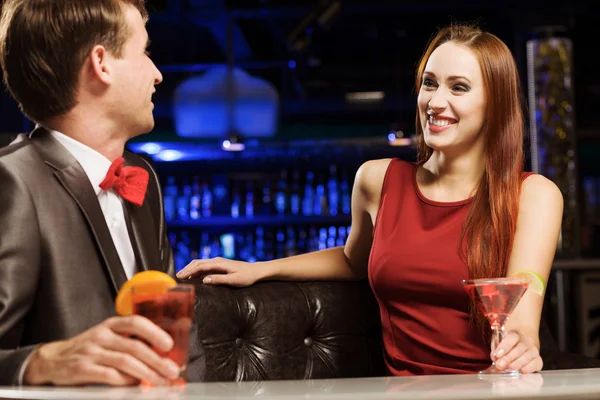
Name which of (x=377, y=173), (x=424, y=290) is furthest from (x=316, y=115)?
(x=424, y=290)

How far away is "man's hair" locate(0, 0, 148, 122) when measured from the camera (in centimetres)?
134

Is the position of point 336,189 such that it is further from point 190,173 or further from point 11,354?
point 11,354

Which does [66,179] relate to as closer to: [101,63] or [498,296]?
[101,63]

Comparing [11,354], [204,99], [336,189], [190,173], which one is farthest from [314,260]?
[190,173]

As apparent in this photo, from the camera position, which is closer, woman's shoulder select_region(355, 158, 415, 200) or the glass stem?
the glass stem

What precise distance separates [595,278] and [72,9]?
4.59 meters

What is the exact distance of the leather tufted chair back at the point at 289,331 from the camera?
208cm

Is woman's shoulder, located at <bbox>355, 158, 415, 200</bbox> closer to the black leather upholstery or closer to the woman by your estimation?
the woman

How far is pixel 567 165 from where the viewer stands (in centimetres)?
568

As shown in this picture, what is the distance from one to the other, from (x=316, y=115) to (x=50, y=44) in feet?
22.5

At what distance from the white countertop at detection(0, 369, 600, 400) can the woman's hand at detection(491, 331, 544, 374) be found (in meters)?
0.26

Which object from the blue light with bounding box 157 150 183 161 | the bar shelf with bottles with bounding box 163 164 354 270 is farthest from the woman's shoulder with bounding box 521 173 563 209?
the blue light with bounding box 157 150 183 161

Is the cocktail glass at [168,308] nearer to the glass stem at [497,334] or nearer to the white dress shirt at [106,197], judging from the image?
the white dress shirt at [106,197]

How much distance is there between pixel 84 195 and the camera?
1358 millimetres
